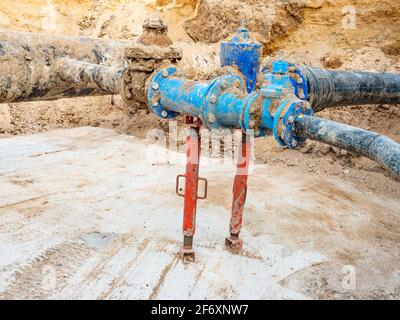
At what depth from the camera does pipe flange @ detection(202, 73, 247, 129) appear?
7.39ft

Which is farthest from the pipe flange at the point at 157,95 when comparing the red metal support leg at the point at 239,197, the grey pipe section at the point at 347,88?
the grey pipe section at the point at 347,88

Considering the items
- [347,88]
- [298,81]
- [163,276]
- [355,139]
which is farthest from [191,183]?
[347,88]

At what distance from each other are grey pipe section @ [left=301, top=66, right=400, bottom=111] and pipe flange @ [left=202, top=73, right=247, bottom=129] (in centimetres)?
71

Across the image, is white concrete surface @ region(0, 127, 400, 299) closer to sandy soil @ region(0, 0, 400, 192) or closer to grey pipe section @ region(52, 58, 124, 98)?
sandy soil @ region(0, 0, 400, 192)

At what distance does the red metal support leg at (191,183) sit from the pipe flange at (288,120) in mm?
743

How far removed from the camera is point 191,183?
2.70m

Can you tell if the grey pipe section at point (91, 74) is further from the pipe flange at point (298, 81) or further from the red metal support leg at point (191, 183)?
the pipe flange at point (298, 81)

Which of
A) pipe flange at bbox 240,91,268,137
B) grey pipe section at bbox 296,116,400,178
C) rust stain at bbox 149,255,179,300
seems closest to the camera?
grey pipe section at bbox 296,116,400,178

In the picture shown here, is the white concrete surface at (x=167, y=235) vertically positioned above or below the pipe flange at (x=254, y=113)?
below

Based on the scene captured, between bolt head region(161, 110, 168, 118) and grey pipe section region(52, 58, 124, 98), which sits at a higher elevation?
grey pipe section region(52, 58, 124, 98)

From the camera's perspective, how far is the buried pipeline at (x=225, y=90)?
1912mm

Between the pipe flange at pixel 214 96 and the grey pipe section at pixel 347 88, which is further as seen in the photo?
the grey pipe section at pixel 347 88

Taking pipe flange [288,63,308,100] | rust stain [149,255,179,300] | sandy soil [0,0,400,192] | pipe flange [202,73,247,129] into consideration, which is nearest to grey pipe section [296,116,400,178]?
pipe flange [202,73,247,129]

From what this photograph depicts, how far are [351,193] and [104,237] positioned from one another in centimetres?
217
